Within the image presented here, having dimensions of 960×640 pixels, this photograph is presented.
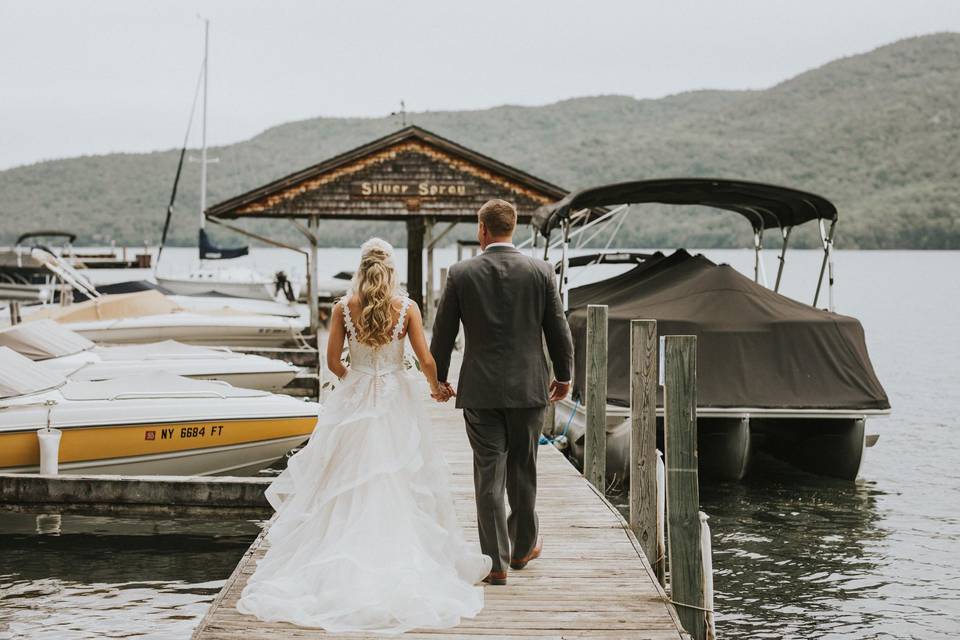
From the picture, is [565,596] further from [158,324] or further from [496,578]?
[158,324]

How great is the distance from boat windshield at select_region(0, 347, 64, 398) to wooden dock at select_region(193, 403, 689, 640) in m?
5.95

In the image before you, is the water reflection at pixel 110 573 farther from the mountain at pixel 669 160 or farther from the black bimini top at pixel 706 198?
the mountain at pixel 669 160

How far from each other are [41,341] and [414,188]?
10516 millimetres

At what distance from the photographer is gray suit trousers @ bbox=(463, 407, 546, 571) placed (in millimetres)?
6484

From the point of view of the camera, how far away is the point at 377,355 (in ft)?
22.1

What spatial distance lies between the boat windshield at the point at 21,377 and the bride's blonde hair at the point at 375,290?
723 centimetres

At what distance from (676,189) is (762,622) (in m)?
8.23

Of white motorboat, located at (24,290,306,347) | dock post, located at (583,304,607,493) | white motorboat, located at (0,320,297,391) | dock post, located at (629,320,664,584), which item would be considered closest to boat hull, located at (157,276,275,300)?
white motorboat, located at (24,290,306,347)

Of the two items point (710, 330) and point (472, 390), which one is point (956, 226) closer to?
point (710, 330)

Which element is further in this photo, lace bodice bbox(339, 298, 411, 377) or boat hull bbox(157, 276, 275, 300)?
boat hull bbox(157, 276, 275, 300)

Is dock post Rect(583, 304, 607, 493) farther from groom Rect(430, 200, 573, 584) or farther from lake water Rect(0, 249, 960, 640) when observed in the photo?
groom Rect(430, 200, 573, 584)

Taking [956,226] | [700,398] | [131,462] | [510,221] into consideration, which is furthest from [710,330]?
[956,226]

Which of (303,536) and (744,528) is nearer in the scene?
(303,536)

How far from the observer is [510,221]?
6473 mm
